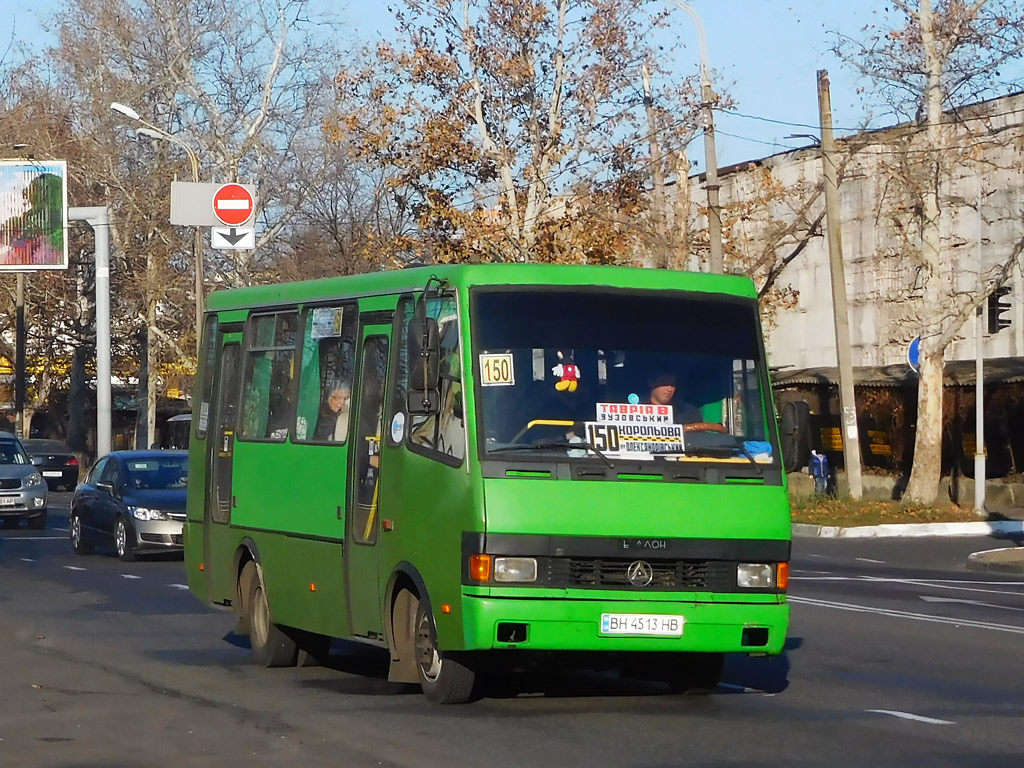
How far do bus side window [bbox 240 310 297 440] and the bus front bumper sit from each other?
3.04 metres

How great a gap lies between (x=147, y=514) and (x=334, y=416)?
40.6 feet

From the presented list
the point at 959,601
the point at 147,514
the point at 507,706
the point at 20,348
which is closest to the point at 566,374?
the point at 507,706

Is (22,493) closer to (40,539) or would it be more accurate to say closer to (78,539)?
(40,539)

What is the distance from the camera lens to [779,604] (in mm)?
9875

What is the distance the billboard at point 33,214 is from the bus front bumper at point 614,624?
31.9m

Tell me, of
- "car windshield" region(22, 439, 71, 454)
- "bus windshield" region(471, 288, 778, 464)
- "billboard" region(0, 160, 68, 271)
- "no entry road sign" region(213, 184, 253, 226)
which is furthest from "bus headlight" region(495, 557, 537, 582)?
"car windshield" region(22, 439, 71, 454)

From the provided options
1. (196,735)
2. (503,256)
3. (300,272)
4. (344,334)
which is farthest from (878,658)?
(300,272)

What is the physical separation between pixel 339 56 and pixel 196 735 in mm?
42203

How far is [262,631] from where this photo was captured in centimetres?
1232

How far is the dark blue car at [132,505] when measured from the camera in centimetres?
2297

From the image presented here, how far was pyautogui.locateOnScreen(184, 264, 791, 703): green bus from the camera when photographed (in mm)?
9508

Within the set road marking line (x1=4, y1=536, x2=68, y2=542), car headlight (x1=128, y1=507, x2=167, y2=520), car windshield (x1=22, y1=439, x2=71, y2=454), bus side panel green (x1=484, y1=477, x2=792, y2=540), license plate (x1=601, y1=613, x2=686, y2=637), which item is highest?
car windshield (x1=22, y1=439, x2=71, y2=454)

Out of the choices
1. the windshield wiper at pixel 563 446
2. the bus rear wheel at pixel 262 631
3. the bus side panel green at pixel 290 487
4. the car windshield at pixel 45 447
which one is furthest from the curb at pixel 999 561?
the car windshield at pixel 45 447

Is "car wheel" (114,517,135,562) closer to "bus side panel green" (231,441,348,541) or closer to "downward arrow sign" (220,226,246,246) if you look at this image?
"bus side panel green" (231,441,348,541)
